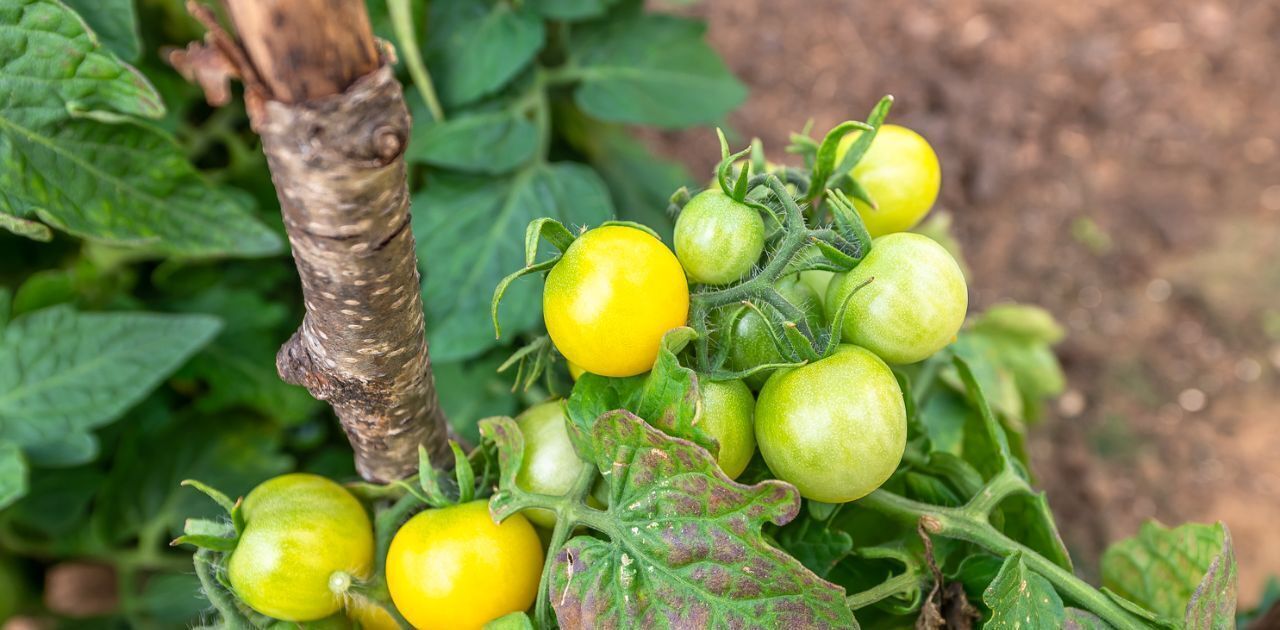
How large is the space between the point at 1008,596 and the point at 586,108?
30.3 inches

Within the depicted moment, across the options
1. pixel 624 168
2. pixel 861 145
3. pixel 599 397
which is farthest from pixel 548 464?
pixel 624 168

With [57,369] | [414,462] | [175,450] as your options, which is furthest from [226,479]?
[414,462]

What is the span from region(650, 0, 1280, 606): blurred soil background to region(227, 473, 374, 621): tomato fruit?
1446 millimetres

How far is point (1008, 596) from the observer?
1.75ft

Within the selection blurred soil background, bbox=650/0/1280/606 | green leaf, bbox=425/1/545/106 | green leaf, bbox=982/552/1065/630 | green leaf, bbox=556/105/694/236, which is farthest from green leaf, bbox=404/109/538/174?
blurred soil background, bbox=650/0/1280/606

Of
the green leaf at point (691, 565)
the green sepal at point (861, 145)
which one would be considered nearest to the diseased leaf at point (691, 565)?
the green leaf at point (691, 565)

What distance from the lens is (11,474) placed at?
79 centimetres

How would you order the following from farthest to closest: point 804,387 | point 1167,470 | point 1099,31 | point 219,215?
point 1099,31
point 1167,470
point 219,215
point 804,387

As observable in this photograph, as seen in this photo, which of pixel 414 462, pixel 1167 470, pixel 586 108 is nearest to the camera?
pixel 414 462

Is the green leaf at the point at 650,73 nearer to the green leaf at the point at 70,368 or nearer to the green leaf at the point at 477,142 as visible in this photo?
the green leaf at the point at 477,142

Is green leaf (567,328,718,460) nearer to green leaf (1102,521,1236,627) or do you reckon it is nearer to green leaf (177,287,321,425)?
green leaf (1102,521,1236,627)

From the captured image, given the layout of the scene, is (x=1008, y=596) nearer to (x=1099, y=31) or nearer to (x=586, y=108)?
(x=586, y=108)

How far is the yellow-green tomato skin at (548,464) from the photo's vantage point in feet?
1.94

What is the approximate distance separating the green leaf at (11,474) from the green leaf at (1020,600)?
0.79 m
